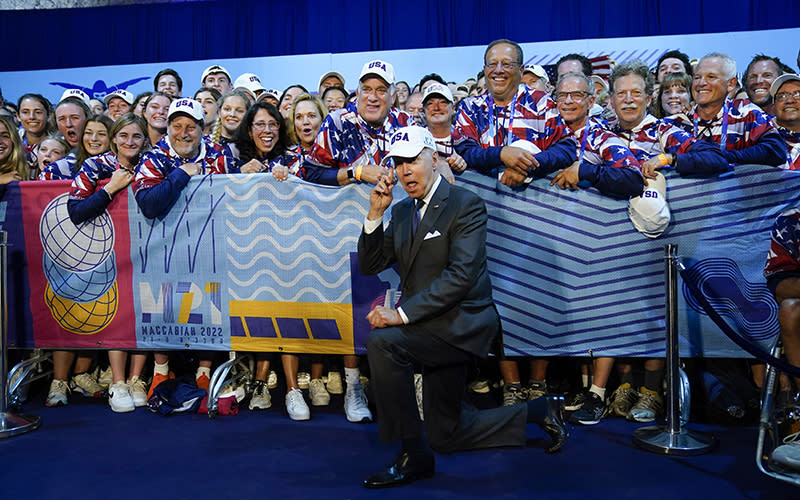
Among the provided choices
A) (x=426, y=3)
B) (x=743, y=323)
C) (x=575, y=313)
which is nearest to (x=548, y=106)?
(x=575, y=313)

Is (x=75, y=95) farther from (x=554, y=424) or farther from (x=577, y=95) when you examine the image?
(x=554, y=424)

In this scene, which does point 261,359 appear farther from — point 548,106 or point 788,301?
point 788,301

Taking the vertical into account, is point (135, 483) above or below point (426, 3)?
below

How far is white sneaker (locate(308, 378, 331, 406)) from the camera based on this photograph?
16.5 feet

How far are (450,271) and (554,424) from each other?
1063 millimetres

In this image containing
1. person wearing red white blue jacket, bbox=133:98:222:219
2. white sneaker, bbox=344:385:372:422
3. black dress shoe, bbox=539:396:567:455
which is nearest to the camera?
black dress shoe, bbox=539:396:567:455

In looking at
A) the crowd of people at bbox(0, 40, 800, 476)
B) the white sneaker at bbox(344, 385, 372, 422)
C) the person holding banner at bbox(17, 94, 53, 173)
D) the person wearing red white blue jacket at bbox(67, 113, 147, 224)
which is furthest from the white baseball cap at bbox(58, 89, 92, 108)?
the white sneaker at bbox(344, 385, 372, 422)

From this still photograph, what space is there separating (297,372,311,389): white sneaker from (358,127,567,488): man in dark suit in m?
1.68

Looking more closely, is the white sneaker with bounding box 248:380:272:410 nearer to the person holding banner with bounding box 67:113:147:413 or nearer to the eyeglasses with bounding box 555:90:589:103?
the person holding banner with bounding box 67:113:147:413

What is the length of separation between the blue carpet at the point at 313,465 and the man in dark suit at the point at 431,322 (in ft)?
0.50

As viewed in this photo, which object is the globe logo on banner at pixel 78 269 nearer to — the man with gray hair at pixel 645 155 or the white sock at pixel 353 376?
the white sock at pixel 353 376

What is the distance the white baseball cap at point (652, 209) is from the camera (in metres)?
4.24

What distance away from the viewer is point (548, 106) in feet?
15.7

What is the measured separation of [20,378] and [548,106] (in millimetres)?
4286
